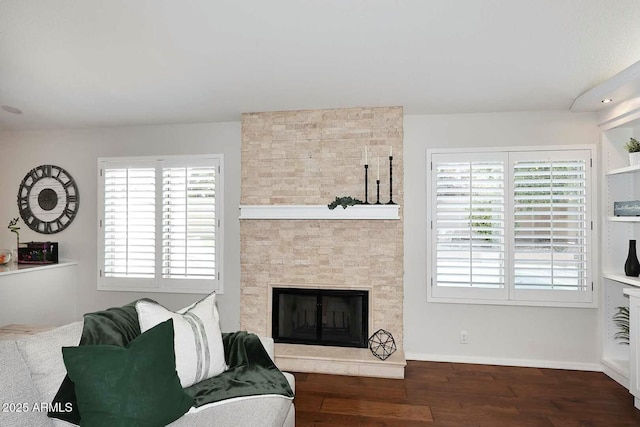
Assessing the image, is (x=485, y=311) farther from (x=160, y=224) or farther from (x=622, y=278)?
(x=160, y=224)

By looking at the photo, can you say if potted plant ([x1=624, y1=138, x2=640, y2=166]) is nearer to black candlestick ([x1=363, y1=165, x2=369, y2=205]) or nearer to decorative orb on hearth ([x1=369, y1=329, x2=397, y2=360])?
black candlestick ([x1=363, y1=165, x2=369, y2=205])

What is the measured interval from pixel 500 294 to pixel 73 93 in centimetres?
475

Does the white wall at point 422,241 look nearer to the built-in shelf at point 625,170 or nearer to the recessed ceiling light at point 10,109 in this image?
the built-in shelf at point 625,170

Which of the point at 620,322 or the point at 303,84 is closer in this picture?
the point at 303,84

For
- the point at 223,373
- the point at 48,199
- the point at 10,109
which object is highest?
the point at 10,109

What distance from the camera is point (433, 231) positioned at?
384cm

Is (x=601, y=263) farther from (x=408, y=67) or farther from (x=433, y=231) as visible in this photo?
(x=408, y=67)

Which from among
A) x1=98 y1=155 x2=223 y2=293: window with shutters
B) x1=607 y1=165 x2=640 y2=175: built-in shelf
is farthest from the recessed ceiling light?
x1=607 y1=165 x2=640 y2=175: built-in shelf

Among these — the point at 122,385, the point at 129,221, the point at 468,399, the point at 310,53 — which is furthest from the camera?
the point at 129,221

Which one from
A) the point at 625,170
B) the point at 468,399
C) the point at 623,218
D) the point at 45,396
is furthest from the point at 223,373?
the point at 625,170

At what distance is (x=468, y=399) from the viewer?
9.88ft

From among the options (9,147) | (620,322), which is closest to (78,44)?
(9,147)

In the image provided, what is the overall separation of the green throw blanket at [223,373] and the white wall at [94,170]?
6.27 ft

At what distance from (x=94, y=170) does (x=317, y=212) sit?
117 inches
